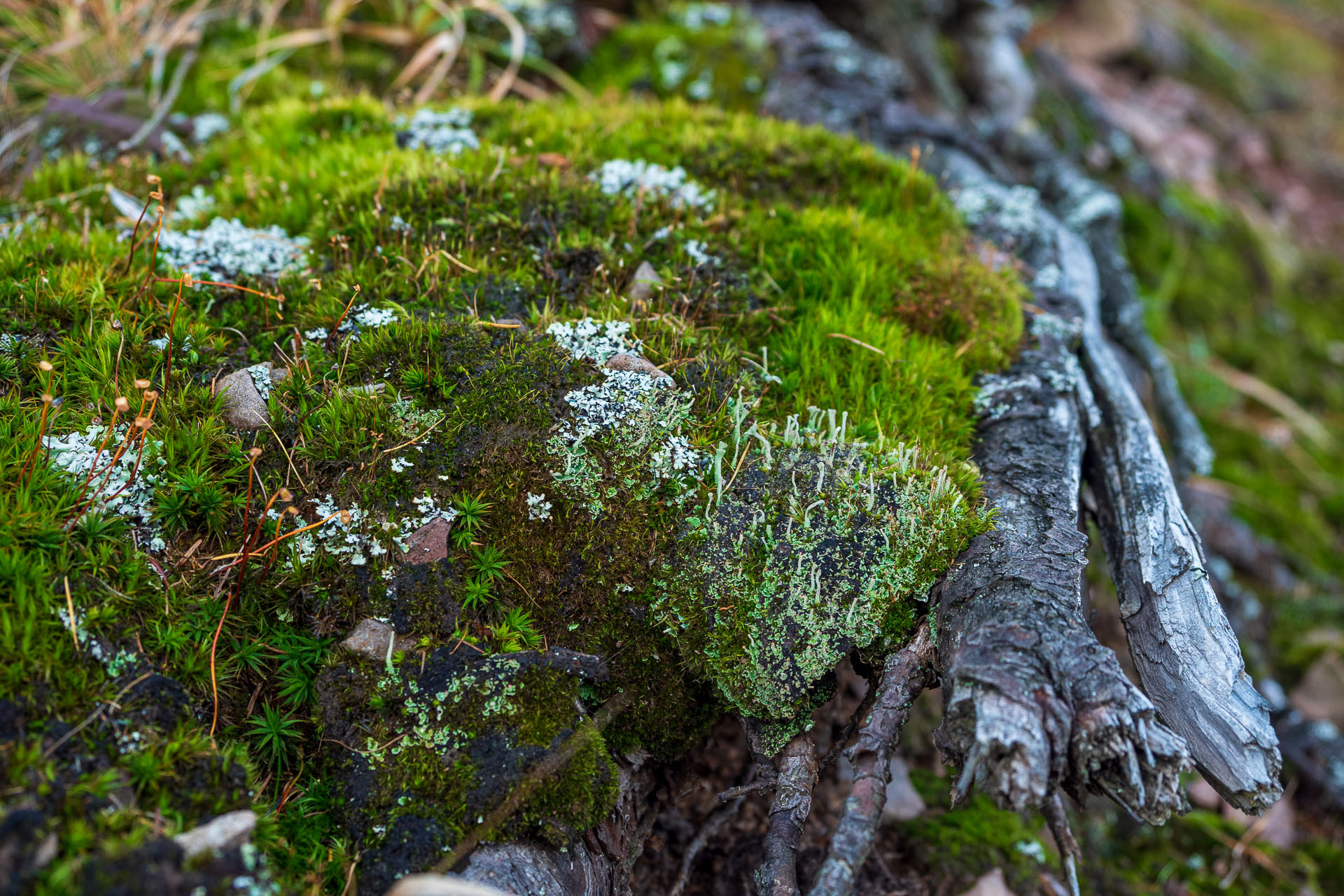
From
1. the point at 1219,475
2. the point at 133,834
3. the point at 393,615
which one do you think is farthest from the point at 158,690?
the point at 1219,475

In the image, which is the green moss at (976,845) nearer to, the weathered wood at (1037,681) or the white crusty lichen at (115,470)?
the weathered wood at (1037,681)

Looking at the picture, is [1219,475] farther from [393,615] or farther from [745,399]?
[393,615]

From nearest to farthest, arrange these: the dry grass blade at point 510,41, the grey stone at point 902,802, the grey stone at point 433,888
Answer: the grey stone at point 433,888 < the grey stone at point 902,802 < the dry grass blade at point 510,41

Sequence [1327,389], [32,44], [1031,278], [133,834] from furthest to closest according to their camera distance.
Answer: [1327,389], [32,44], [1031,278], [133,834]

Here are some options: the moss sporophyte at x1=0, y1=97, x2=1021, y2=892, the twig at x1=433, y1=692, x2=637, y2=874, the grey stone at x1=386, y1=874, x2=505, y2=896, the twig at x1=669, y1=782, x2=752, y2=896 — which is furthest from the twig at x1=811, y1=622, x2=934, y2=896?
the grey stone at x1=386, y1=874, x2=505, y2=896

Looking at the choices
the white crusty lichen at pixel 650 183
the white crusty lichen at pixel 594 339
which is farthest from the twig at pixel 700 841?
the white crusty lichen at pixel 650 183

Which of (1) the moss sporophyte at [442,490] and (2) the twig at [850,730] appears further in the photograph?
(2) the twig at [850,730]
